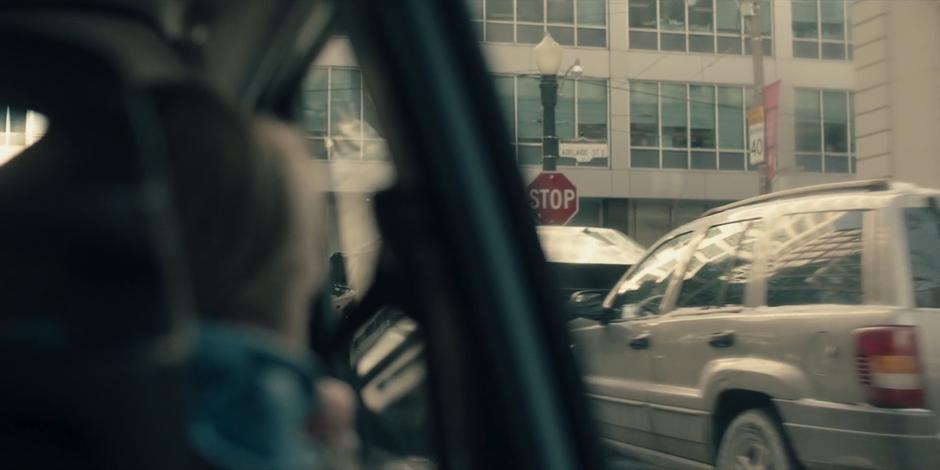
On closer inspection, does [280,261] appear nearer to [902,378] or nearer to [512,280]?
[512,280]

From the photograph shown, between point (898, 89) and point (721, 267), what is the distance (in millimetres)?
10598

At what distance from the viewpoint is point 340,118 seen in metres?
1.56

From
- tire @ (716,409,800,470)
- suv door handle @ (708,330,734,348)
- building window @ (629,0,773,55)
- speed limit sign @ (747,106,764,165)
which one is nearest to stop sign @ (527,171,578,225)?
speed limit sign @ (747,106,764,165)

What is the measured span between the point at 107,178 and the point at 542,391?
568mm

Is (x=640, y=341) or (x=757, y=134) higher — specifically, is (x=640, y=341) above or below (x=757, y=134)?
below

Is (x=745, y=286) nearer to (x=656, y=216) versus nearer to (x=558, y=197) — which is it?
(x=558, y=197)

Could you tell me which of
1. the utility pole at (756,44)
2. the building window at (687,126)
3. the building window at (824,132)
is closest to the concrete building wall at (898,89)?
the utility pole at (756,44)

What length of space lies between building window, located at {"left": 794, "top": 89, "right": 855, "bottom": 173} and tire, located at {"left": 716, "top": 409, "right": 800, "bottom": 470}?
704 inches

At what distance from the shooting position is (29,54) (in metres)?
1.12

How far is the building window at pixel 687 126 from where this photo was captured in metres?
21.2

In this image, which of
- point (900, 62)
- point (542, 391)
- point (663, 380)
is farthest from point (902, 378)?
point (900, 62)

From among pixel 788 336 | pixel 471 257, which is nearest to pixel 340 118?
pixel 471 257

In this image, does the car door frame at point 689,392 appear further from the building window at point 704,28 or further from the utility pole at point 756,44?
the utility pole at point 756,44

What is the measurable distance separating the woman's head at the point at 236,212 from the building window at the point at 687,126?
18.9 metres
